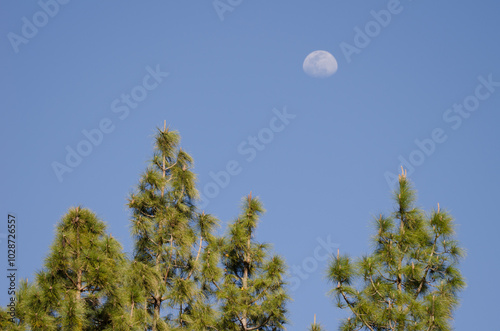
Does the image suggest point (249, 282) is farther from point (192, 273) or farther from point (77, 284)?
point (77, 284)

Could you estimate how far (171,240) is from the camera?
53.0 ft

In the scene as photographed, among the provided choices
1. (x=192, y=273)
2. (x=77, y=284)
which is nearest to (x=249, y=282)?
(x=192, y=273)

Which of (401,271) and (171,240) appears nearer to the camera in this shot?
(401,271)

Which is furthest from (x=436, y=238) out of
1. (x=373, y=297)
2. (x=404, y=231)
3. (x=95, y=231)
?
(x=95, y=231)

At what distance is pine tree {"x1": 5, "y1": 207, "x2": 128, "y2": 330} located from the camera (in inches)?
465

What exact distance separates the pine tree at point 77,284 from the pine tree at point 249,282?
291 centimetres

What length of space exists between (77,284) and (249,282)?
184 inches

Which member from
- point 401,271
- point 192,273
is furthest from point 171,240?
point 401,271

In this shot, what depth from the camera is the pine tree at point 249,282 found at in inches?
595

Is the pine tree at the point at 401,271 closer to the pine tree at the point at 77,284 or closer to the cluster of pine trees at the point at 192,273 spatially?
the cluster of pine trees at the point at 192,273

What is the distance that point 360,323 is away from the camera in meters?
12.0

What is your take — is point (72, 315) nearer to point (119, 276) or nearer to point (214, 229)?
point (119, 276)

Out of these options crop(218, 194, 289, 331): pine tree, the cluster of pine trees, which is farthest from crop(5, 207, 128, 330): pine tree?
crop(218, 194, 289, 331): pine tree

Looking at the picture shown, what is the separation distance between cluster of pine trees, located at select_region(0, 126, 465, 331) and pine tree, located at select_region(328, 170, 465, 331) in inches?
0.8
